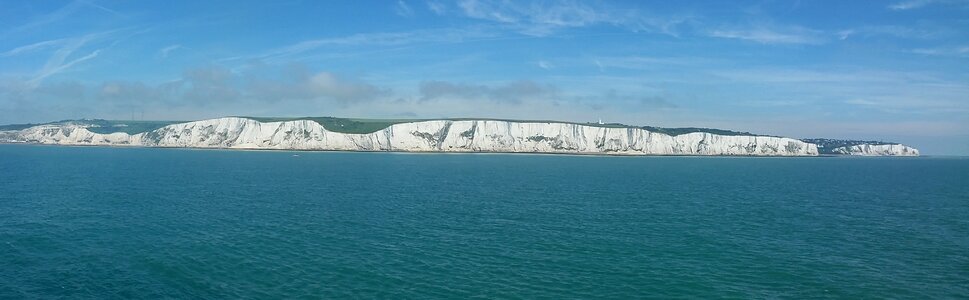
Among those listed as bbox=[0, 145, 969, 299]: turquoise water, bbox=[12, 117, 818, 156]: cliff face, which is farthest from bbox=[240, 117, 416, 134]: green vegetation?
bbox=[0, 145, 969, 299]: turquoise water

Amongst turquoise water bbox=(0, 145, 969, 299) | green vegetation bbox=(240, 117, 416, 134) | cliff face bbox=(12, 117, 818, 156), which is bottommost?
turquoise water bbox=(0, 145, 969, 299)

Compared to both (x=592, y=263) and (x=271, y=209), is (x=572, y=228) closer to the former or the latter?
(x=592, y=263)

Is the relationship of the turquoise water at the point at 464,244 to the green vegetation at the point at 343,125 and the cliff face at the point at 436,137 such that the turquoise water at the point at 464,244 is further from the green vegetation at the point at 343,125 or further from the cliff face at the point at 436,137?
the green vegetation at the point at 343,125

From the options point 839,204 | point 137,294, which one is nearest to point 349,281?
point 137,294

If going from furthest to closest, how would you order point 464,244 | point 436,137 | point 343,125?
point 343,125 → point 436,137 → point 464,244

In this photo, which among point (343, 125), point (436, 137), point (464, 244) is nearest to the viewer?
point (464, 244)

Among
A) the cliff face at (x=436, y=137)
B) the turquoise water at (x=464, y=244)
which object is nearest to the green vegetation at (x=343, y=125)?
the cliff face at (x=436, y=137)

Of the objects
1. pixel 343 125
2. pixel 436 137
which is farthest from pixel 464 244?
pixel 343 125

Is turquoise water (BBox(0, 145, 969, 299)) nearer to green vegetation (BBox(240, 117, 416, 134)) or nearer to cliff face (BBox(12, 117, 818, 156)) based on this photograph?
cliff face (BBox(12, 117, 818, 156))

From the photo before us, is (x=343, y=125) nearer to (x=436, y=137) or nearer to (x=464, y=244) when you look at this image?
(x=436, y=137)
